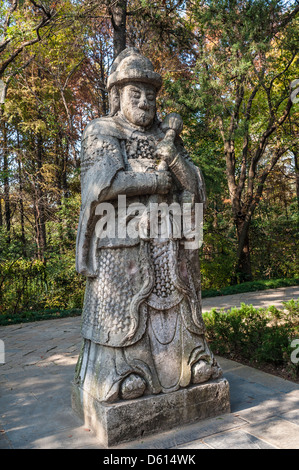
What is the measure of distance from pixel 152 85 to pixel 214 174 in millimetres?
6694

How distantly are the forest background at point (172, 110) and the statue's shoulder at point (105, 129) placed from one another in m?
6.41

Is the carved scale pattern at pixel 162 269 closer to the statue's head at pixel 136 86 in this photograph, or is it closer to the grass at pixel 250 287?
the statue's head at pixel 136 86

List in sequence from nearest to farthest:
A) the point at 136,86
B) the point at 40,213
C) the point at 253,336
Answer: the point at 136,86, the point at 253,336, the point at 40,213

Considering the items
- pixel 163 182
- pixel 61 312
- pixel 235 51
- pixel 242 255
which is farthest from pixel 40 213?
pixel 163 182

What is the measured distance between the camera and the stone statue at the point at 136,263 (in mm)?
3027

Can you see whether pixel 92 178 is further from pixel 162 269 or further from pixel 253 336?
pixel 253 336

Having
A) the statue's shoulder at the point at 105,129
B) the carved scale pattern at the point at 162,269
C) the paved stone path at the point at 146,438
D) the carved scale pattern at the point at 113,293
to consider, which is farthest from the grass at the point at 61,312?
the statue's shoulder at the point at 105,129

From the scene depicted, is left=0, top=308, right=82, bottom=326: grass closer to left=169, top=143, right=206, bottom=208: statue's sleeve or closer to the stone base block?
the stone base block

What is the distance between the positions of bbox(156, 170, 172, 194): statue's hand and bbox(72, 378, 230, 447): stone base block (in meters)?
1.59

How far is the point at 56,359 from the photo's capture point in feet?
17.9

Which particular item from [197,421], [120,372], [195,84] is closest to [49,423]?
[120,372]

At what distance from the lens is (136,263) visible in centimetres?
314

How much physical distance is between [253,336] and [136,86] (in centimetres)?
348

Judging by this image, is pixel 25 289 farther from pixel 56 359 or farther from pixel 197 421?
pixel 197 421
